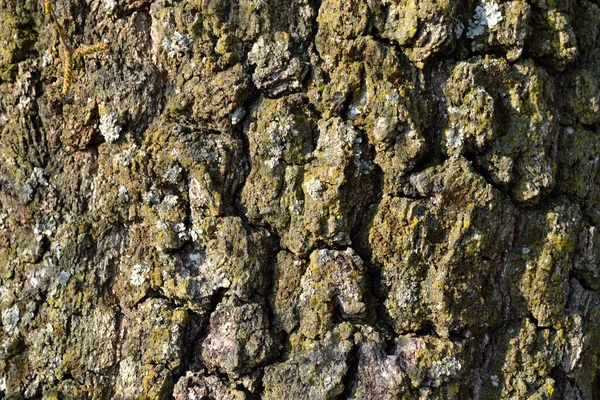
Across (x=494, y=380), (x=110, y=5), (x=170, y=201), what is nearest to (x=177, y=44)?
(x=110, y=5)

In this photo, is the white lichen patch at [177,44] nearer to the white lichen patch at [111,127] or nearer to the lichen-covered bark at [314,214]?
the lichen-covered bark at [314,214]

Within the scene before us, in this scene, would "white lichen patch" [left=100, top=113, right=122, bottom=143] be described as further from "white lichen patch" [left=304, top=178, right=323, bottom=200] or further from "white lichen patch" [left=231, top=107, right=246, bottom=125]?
"white lichen patch" [left=304, top=178, right=323, bottom=200]

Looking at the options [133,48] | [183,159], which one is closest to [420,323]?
[183,159]

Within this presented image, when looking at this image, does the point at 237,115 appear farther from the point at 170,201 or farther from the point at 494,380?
the point at 494,380

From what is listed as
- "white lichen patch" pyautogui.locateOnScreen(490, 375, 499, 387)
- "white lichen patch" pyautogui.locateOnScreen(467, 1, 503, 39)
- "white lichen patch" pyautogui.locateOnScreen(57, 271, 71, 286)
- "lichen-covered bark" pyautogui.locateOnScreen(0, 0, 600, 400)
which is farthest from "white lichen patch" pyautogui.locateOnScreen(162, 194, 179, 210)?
"white lichen patch" pyautogui.locateOnScreen(490, 375, 499, 387)

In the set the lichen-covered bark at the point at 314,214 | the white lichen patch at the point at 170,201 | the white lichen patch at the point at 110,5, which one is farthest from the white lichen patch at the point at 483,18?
the white lichen patch at the point at 110,5

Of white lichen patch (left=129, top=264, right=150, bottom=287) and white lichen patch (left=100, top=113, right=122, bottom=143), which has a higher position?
white lichen patch (left=100, top=113, right=122, bottom=143)

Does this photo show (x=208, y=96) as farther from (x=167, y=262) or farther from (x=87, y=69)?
(x=167, y=262)
